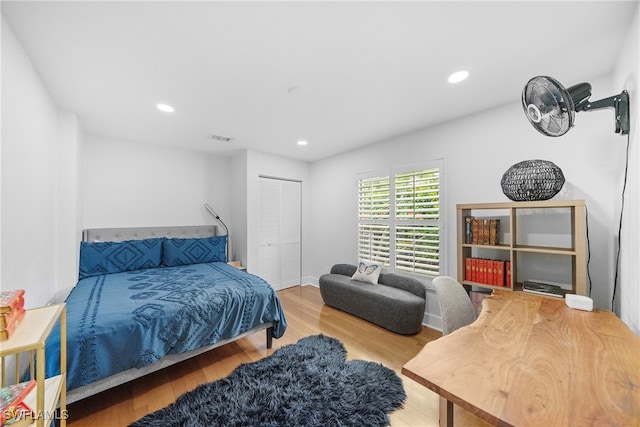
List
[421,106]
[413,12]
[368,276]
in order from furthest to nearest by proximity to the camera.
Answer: [368,276] < [421,106] < [413,12]

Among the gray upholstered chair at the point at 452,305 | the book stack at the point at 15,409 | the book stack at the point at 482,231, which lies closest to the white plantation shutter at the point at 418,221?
the book stack at the point at 482,231

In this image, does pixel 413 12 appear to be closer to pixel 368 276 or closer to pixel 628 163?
pixel 628 163

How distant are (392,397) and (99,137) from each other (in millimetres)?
4445

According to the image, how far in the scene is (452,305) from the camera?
1.72m

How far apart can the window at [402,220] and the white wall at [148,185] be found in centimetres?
245

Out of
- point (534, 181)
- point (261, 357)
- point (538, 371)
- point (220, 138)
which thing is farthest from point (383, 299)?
point (220, 138)

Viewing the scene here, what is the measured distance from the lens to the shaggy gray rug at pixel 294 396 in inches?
61.5

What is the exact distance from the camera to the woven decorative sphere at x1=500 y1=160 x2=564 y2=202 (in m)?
1.87

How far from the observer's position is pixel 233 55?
5.35 ft

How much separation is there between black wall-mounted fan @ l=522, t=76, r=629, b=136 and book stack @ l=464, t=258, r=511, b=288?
114 cm

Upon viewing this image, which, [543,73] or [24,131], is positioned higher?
[543,73]

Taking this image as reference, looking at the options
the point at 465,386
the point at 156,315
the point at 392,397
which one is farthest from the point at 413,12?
the point at 156,315

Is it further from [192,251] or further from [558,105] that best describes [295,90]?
[192,251]

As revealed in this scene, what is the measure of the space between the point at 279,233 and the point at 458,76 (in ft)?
11.0
